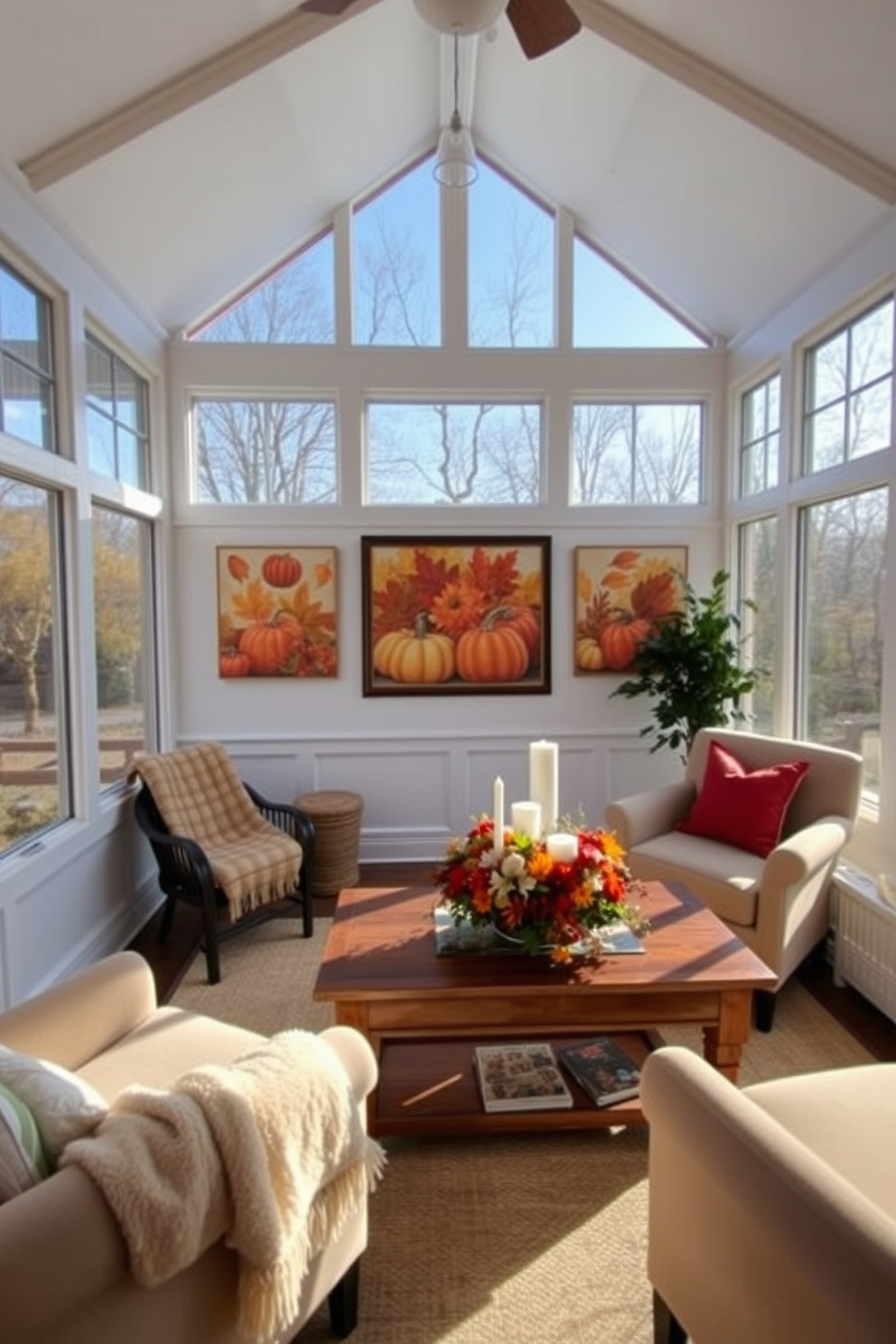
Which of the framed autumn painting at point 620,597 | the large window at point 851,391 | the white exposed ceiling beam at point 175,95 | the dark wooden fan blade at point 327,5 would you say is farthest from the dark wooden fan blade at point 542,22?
the framed autumn painting at point 620,597

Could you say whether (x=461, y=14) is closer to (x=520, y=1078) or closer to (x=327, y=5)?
(x=327, y=5)

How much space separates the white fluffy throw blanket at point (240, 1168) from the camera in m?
1.00

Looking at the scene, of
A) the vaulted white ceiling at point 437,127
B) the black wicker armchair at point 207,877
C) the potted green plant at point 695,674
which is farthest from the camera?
the potted green plant at point 695,674

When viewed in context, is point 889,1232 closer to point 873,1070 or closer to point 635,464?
point 873,1070

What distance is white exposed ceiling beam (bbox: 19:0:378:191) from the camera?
8.64ft

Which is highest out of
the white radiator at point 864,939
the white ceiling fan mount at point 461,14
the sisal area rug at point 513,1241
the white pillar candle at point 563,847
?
the white ceiling fan mount at point 461,14

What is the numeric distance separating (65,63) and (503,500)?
2789 millimetres

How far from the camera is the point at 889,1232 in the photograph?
97 cm

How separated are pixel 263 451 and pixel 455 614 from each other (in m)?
1.56

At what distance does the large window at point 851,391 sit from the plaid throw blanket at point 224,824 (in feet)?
10.6

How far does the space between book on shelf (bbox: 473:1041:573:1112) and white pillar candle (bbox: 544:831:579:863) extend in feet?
2.16

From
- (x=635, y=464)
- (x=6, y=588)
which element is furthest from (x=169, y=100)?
(x=635, y=464)

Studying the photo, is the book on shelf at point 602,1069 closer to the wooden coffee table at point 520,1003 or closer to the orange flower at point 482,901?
the wooden coffee table at point 520,1003

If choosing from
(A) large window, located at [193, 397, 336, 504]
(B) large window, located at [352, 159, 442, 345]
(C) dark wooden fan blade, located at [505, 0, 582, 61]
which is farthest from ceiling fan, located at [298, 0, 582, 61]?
(A) large window, located at [193, 397, 336, 504]
